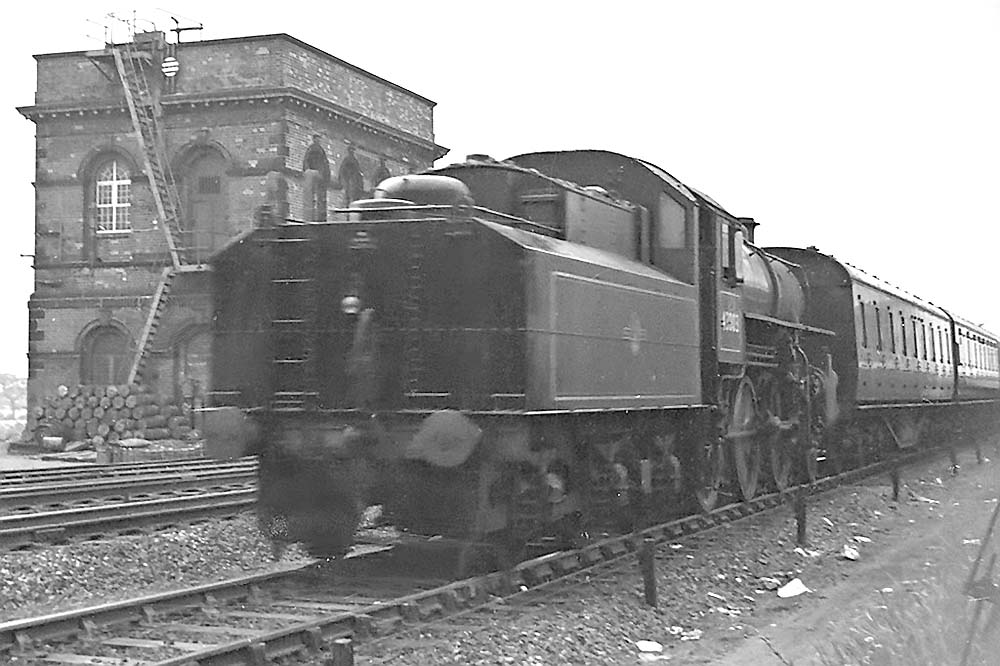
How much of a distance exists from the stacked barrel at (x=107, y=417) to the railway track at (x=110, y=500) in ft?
25.9

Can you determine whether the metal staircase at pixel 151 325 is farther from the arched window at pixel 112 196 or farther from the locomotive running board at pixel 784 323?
the locomotive running board at pixel 784 323

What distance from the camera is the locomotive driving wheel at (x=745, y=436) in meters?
13.4

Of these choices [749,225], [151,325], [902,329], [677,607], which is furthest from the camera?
[151,325]

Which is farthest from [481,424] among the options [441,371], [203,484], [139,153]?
[139,153]

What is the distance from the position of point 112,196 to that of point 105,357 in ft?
12.6

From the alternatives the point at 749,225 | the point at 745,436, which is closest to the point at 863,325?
the point at 749,225

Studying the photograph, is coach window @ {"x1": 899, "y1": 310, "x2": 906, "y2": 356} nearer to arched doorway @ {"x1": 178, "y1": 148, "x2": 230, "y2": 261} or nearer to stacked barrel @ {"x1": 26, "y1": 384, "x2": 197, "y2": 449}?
stacked barrel @ {"x1": 26, "y1": 384, "x2": 197, "y2": 449}

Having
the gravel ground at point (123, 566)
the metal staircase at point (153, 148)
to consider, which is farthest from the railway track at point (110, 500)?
the metal staircase at point (153, 148)

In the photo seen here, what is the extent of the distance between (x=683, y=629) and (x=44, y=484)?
34.5ft

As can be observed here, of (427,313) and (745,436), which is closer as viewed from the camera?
(427,313)

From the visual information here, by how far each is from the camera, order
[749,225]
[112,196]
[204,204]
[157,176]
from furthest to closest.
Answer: [112,196] → [204,204] → [157,176] → [749,225]

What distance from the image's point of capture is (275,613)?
805 cm

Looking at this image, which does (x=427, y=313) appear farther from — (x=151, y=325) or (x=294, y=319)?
(x=151, y=325)

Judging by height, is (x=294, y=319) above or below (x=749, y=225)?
below
